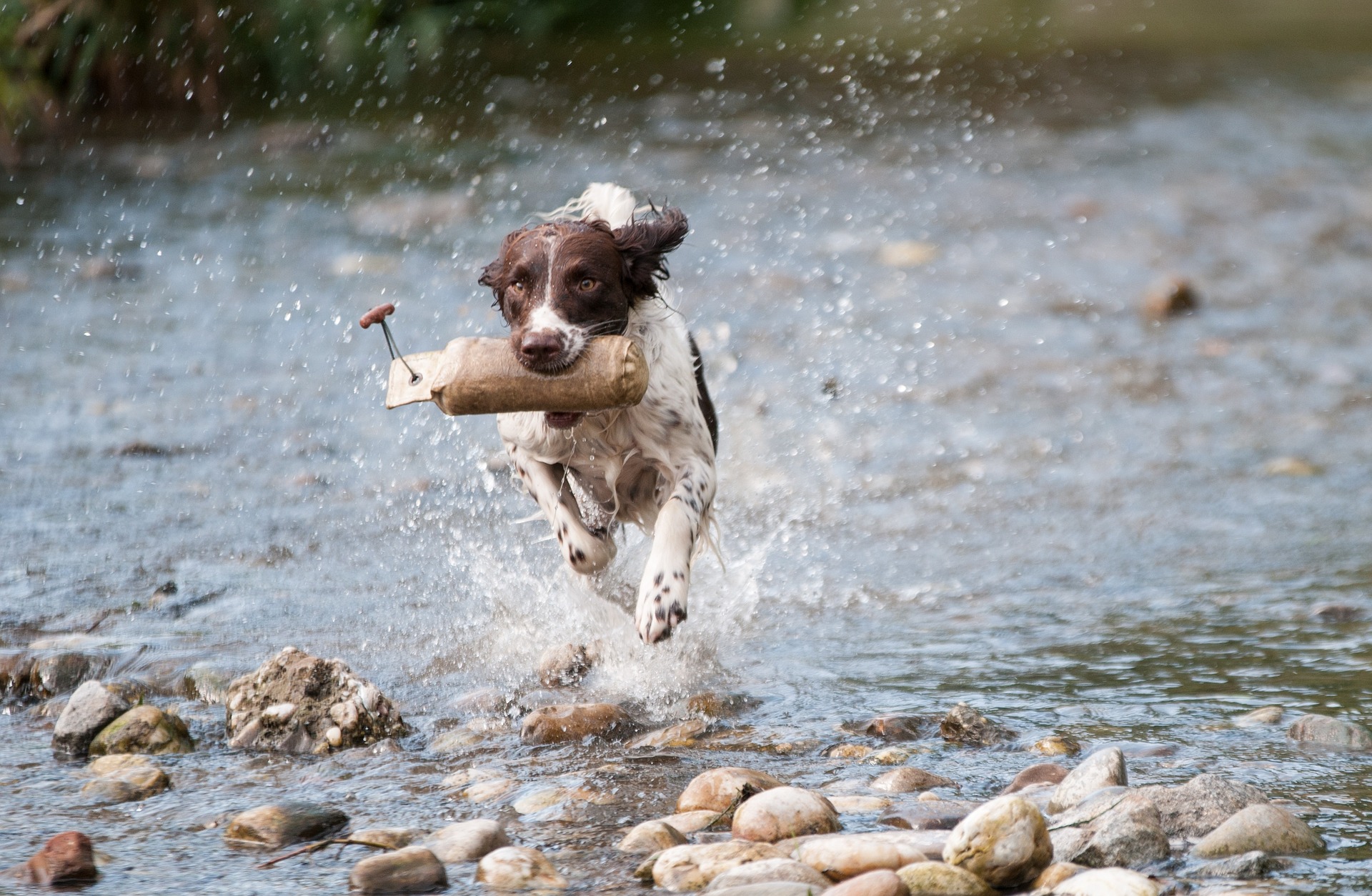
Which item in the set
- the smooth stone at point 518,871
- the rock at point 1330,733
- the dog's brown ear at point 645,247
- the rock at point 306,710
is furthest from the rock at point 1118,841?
the dog's brown ear at point 645,247

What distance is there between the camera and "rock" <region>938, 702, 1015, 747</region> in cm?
341

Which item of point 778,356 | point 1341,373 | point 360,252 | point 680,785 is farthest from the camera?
point 360,252

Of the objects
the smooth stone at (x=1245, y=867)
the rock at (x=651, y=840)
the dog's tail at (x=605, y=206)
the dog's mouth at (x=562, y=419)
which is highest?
the dog's tail at (x=605, y=206)

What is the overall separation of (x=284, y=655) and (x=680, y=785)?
1074mm

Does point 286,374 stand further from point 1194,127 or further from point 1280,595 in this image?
point 1194,127

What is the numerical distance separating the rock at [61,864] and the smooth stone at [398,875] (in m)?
0.47

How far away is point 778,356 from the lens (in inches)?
289

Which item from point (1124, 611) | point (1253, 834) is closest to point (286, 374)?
point (1124, 611)

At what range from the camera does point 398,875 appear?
2.69m

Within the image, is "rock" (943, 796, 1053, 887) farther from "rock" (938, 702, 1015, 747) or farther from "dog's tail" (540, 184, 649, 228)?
"dog's tail" (540, 184, 649, 228)

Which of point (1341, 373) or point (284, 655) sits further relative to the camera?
point (1341, 373)

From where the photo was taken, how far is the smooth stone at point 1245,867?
2584 mm

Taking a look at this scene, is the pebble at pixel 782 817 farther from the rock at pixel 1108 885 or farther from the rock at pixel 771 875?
the rock at pixel 1108 885

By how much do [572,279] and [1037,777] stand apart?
1.67 m
